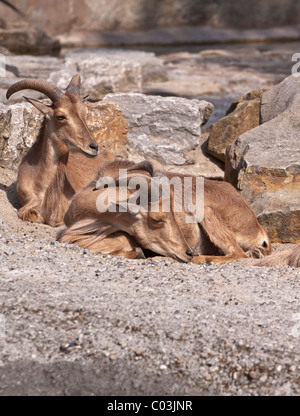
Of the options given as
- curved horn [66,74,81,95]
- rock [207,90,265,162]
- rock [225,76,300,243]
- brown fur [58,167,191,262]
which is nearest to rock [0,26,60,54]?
rock [207,90,265,162]

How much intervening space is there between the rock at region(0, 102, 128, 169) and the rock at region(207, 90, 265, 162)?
0.98 metres

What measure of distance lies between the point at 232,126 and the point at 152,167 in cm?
257

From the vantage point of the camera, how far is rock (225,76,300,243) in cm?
545

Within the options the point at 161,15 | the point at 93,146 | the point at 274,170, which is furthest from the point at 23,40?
the point at 274,170

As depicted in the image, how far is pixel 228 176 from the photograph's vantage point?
636 centimetres

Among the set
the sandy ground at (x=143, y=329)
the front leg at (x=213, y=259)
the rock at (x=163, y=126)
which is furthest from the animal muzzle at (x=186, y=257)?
the rock at (x=163, y=126)

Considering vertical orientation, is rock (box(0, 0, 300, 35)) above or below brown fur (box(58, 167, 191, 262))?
above

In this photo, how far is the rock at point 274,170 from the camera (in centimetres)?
545

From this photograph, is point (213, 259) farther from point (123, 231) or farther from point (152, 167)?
point (152, 167)

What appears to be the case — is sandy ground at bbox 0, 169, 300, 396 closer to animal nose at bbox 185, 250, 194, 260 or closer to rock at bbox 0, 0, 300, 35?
animal nose at bbox 185, 250, 194, 260

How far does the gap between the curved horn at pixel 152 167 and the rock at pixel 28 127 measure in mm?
1959

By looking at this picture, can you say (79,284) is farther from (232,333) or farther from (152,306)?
(232,333)

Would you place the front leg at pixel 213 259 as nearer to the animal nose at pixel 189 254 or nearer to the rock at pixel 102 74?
the animal nose at pixel 189 254
